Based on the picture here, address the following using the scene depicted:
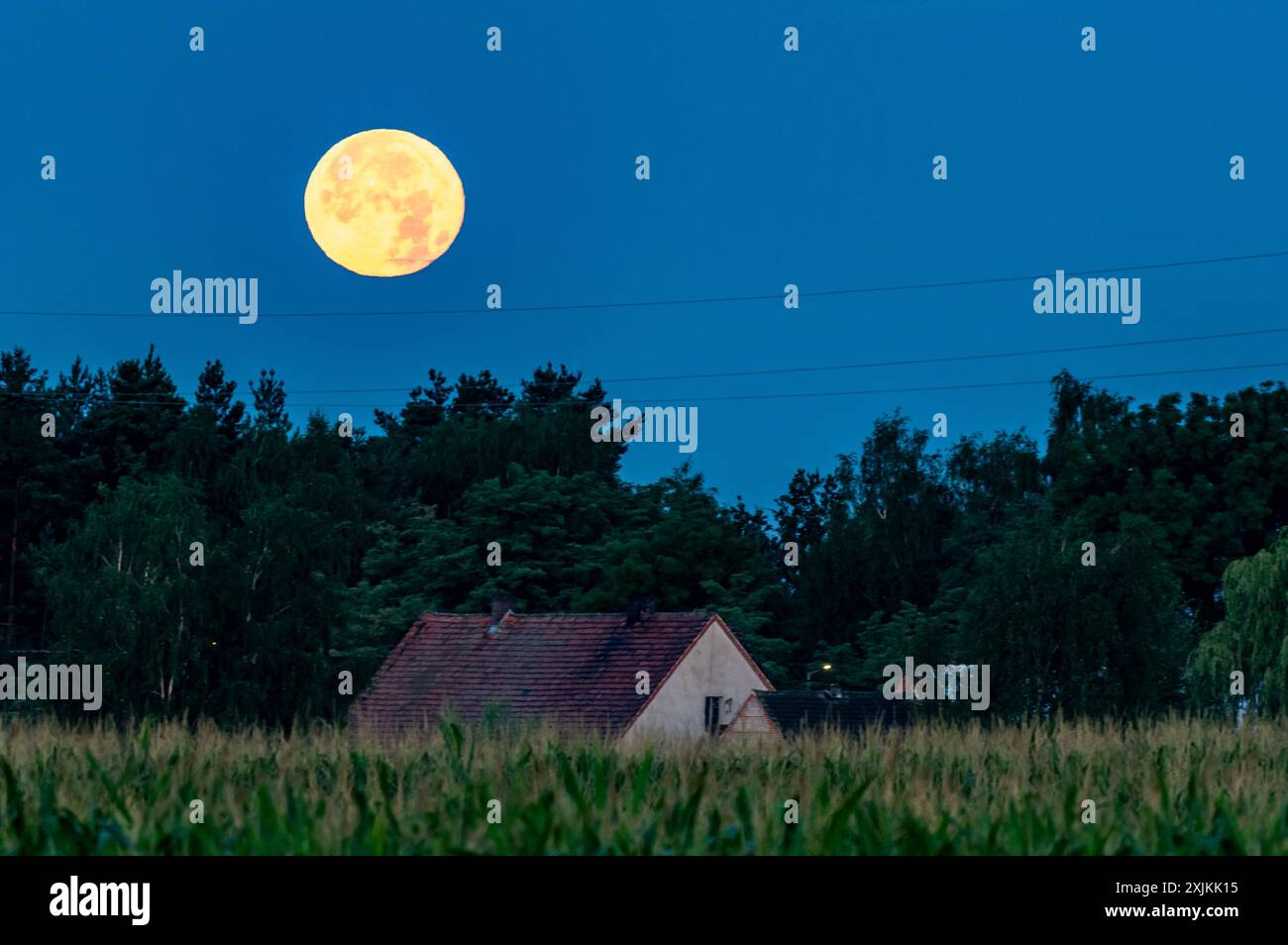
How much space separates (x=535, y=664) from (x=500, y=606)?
3.76 m

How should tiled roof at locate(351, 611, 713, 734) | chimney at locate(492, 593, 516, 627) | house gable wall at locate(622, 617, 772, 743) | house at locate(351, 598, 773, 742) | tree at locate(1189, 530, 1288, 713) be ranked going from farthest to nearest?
chimney at locate(492, 593, 516, 627), house gable wall at locate(622, 617, 772, 743), house at locate(351, 598, 773, 742), tiled roof at locate(351, 611, 713, 734), tree at locate(1189, 530, 1288, 713)

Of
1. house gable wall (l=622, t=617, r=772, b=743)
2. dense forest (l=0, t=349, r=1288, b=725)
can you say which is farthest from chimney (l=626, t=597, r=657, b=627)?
dense forest (l=0, t=349, r=1288, b=725)

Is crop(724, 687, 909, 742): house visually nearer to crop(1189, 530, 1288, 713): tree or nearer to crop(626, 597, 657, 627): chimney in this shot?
crop(626, 597, 657, 627): chimney

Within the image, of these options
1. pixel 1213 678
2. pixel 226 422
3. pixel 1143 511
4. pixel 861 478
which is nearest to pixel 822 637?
pixel 861 478

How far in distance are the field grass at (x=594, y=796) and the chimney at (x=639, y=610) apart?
36286mm

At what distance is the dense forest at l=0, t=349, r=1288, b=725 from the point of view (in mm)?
55312

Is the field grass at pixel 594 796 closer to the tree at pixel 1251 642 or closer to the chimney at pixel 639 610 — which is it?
the tree at pixel 1251 642

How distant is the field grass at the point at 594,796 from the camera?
32.9 ft

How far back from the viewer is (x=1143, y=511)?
211ft

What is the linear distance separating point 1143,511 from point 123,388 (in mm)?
42315

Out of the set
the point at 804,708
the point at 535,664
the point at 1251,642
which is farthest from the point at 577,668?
the point at 1251,642

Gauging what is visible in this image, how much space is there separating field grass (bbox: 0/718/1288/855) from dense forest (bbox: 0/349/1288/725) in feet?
115
